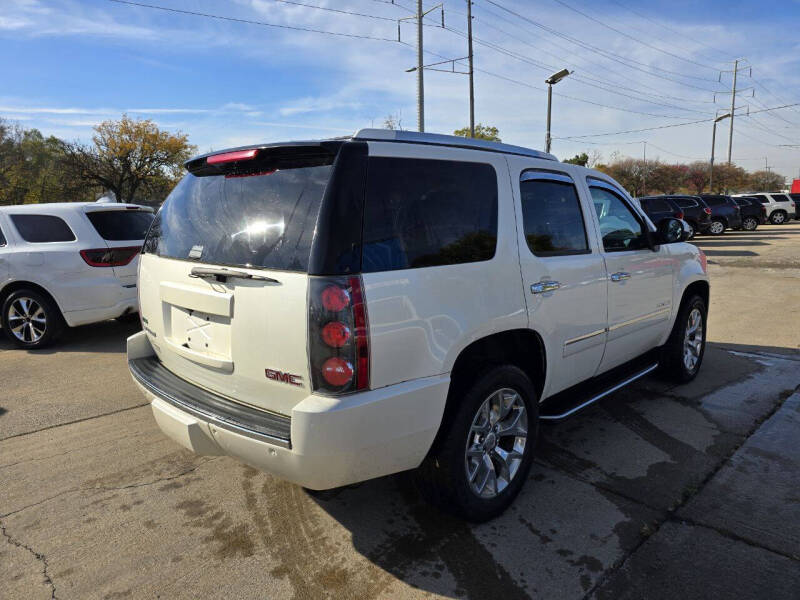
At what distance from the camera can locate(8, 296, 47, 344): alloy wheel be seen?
6328 mm

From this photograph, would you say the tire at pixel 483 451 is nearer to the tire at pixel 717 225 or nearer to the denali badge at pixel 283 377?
the denali badge at pixel 283 377

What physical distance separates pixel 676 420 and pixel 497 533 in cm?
218

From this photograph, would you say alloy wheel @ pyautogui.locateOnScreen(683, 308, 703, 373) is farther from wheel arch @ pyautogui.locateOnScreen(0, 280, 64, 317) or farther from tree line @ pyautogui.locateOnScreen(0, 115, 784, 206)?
tree line @ pyautogui.locateOnScreen(0, 115, 784, 206)

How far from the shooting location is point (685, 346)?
193 inches

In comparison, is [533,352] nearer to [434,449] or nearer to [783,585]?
[434,449]

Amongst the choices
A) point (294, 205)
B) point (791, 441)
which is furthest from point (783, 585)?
point (294, 205)

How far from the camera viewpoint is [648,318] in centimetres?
427

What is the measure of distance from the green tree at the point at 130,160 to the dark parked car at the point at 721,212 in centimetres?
3302

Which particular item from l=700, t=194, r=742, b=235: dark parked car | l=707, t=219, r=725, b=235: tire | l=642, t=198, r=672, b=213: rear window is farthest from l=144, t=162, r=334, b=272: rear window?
l=707, t=219, r=725, b=235: tire

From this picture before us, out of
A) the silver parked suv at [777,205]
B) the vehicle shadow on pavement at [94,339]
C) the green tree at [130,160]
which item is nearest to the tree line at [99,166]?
the green tree at [130,160]

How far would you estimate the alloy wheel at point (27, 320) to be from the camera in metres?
6.33

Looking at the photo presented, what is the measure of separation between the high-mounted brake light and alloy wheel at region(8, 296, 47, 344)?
15.6ft

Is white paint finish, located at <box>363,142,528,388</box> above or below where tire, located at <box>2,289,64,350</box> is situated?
above

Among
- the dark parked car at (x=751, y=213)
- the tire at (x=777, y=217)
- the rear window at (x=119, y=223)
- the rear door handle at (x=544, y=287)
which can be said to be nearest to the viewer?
the rear door handle at (x=544, y=287)
